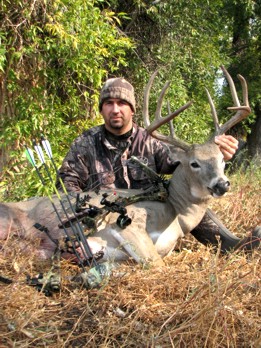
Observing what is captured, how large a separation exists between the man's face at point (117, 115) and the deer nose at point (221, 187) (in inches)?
50.3

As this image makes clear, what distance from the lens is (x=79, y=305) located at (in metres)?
2.61

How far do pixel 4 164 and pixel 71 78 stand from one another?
1673 millimetres

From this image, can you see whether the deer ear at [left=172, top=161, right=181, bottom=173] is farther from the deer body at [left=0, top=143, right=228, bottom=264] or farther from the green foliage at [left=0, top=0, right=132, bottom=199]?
the green foliage at [left=0, top=0, right=132, bottom=199]

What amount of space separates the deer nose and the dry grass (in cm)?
74

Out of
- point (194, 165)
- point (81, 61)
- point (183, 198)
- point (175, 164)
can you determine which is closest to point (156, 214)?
point (183, 198)

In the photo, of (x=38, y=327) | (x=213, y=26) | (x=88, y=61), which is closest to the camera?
(x=38, y=327)

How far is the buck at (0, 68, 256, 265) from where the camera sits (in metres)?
3.64

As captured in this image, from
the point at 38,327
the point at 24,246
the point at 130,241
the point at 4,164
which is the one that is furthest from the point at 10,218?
the point at 4,164

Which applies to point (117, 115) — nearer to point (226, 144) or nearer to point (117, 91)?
point (117, 91)

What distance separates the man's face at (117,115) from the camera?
4621 mm

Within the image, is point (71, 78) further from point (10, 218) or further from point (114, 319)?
point (114, 319)

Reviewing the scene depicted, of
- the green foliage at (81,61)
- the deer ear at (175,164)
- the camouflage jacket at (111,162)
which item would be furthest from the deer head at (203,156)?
the green foliage at (81,61)

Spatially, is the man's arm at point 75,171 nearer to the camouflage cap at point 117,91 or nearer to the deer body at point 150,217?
the deer body at point 150,217

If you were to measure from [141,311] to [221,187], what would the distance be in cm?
153
